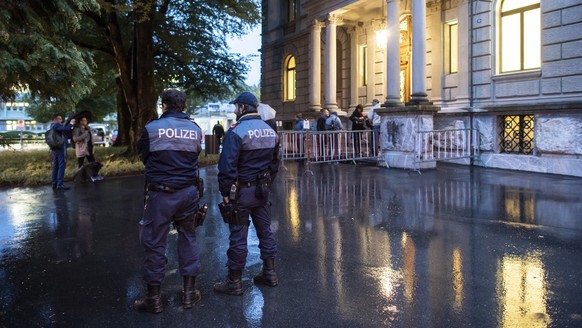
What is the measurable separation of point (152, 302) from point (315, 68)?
17.6 m

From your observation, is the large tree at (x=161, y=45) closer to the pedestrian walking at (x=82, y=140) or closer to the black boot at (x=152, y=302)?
the pedestrian walking at (x=82, y=140)

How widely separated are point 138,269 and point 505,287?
3.69 metres

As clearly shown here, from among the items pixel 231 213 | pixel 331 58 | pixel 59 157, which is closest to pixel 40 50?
pixel 231 213

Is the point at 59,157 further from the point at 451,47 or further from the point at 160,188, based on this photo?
the point at 451,47

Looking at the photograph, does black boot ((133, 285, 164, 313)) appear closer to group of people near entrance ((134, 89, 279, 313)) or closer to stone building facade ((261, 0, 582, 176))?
group of people near entrance ((134, 89, 279, 313))

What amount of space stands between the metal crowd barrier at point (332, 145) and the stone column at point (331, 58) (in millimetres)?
4076

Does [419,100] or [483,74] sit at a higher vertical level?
[483,74]

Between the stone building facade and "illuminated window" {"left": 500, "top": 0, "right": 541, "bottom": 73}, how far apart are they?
3 cm

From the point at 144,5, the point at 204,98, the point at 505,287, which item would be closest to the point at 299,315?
the point at 505,287

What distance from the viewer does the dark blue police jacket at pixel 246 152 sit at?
4.42m

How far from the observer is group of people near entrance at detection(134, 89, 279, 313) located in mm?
4125

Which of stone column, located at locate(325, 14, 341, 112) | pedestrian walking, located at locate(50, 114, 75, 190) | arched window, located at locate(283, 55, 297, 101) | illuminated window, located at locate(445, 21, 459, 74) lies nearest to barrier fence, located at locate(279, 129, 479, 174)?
illuminated window, located at locate(445, 21, 459, 74)

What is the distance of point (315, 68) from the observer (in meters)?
20.7

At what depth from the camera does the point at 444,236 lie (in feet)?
21.3
